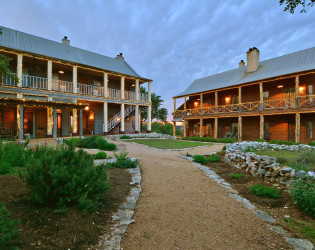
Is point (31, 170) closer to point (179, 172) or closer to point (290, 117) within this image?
point (179, 172)

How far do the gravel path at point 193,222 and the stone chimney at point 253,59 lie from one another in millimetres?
19307

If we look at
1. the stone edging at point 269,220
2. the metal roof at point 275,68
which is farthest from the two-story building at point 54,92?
the stone edging at point 269,220

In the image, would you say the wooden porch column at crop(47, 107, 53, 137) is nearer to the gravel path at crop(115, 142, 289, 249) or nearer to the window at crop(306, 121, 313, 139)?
the gravel path at crop(115, 142, 289, 249)

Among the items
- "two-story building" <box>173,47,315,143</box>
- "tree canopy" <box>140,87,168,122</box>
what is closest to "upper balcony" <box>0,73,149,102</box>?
"two-story building" <box>173,47,315,143</box>

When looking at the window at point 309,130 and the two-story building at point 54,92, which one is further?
the window at point 309,130

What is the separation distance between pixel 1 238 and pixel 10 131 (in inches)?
661

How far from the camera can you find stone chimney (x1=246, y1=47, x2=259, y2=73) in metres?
19.2

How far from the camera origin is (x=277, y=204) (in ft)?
12.3

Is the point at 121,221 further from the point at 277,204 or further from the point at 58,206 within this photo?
the point at 277,204

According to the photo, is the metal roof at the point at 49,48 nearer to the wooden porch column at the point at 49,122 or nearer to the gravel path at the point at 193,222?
the wooden porch column at the point at 49,122

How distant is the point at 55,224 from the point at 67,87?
58.0 ft

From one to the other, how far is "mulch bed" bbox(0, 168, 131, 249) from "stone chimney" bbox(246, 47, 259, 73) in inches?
852

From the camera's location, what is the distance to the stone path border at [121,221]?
87.1 inches

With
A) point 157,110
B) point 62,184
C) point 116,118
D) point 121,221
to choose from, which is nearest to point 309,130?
point 116,118
